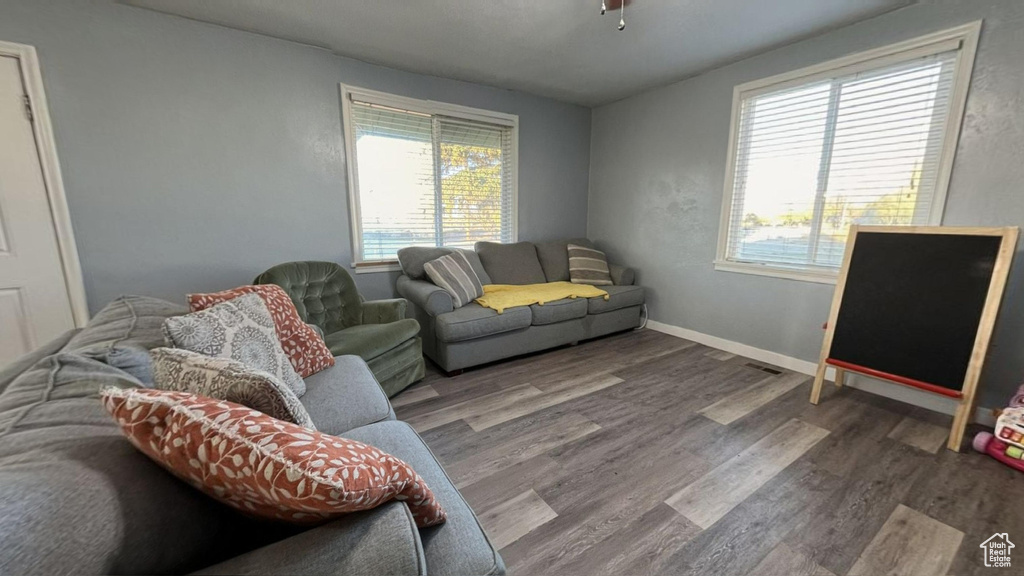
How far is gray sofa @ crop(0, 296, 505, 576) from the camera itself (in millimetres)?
497

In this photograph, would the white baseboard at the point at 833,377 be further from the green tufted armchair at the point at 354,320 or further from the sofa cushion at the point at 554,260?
the green tufted armchair at the point at 354,320

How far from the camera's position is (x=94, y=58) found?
211 cm

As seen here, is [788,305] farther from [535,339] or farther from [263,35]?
[263,35]

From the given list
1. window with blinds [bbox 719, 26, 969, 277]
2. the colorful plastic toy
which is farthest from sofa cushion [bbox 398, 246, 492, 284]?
the colorful plastic toy

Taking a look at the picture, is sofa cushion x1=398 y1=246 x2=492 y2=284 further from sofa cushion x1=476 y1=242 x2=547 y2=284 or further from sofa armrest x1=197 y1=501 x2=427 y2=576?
sofa armrest x1=197 y1=501 x2=427 y2=576

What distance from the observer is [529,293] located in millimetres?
3217

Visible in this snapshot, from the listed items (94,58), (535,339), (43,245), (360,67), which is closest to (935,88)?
(535,339)

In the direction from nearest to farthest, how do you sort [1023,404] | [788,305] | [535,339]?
[1023,404] → [788,305] → [535,339]

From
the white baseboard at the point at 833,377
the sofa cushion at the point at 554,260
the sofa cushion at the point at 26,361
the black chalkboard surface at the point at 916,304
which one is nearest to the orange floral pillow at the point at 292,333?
the sofa cushion at the point at 26,361

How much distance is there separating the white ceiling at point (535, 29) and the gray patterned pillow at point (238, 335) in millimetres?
1851

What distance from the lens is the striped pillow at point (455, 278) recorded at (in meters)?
2.88

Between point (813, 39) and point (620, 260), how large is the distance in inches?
90.9

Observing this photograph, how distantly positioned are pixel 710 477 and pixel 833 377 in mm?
1717

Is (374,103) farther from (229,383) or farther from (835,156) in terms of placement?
(835,156)
